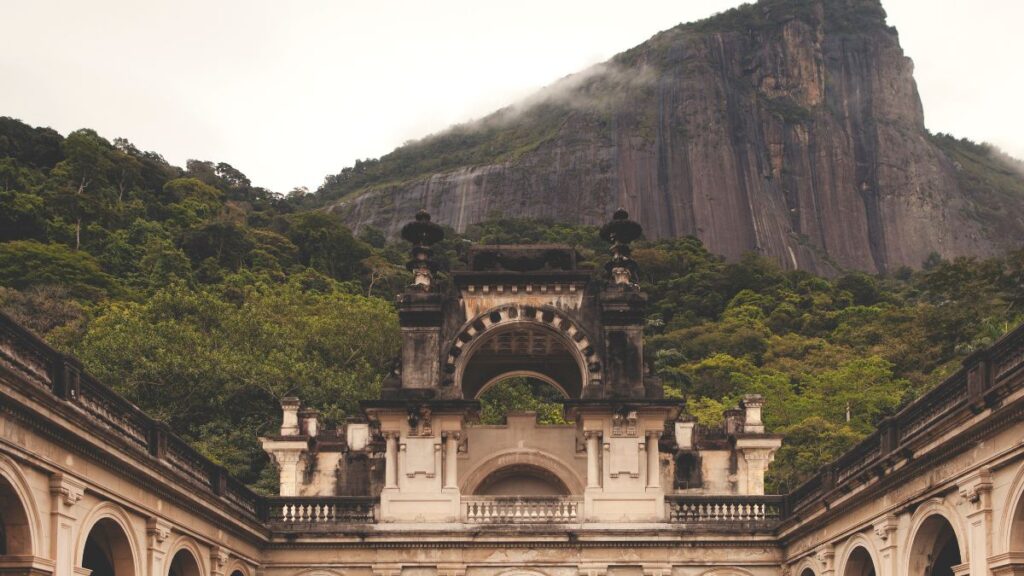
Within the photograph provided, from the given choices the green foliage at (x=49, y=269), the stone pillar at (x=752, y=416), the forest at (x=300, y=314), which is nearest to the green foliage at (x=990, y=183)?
the forest at (x=300, y=314)

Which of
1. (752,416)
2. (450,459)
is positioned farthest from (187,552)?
(752,416)

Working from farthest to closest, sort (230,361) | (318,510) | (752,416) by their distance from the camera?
(230,361) < (752,416) < (318,510)

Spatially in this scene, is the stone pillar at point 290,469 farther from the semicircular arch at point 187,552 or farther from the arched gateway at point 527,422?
Answer: the semicircular arch at point 187,552

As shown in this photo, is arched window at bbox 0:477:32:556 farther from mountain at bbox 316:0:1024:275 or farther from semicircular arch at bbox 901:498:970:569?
mountain at bbox 316:0:1024:275

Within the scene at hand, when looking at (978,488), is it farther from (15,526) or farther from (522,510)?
(522,510)

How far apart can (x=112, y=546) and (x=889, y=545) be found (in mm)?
12377

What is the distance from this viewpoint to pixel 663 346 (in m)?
73.2

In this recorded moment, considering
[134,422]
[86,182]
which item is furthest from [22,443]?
[86,182]

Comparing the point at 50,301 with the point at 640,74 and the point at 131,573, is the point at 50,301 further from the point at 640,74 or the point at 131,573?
the point at 640,74

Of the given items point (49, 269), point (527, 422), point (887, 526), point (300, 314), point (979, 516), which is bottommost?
point (979, 516)

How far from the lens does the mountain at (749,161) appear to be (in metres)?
133

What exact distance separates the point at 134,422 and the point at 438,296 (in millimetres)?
11207

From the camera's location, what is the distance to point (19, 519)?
599 inches

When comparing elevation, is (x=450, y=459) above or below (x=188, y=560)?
above
